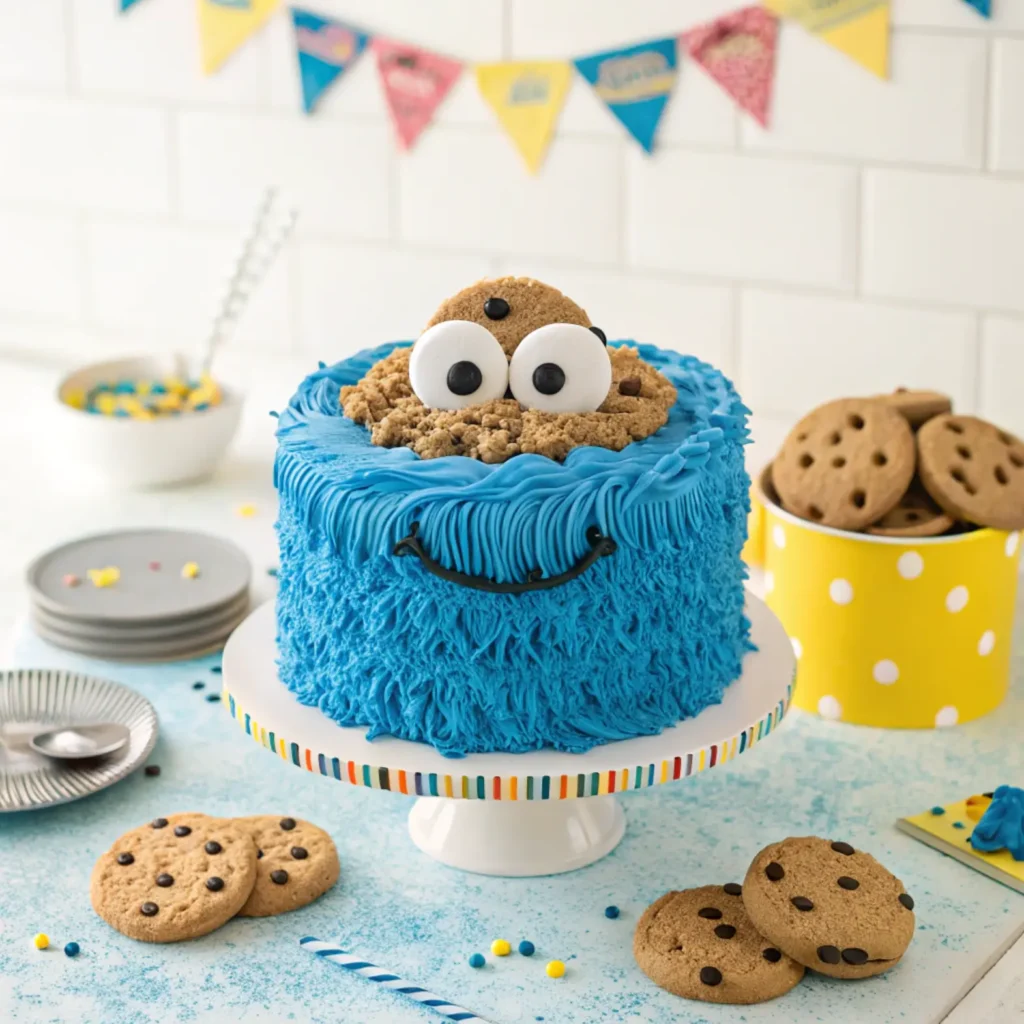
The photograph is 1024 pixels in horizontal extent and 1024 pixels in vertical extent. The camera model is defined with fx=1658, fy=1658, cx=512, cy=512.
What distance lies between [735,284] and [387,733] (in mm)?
1107

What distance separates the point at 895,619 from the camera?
178 centimetres

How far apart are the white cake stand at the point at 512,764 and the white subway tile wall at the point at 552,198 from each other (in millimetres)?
708

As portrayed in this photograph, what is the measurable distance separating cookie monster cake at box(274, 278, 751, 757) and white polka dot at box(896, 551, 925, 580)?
1.00 ft

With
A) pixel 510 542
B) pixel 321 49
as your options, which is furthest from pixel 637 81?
pixel 510 542

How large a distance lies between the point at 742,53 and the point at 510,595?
1107 mm

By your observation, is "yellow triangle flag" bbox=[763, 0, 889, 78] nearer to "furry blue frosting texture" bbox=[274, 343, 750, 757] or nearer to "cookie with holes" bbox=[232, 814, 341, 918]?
"furry blue frosting texture" bbox=[274, 343, 750, 757]

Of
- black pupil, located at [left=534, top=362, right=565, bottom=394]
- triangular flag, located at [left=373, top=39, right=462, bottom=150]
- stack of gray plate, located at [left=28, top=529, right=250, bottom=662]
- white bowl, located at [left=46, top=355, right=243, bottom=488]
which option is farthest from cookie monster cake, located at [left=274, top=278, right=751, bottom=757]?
triangular flag, located at [left=373, top=39, right=462, bottom=150]

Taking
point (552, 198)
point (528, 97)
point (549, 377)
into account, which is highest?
point (528, 97)

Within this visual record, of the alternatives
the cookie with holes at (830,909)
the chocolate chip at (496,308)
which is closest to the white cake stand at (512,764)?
the cookie with holes at (830,909)

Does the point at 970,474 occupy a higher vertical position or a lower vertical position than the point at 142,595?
higher

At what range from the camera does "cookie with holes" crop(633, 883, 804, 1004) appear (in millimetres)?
1353

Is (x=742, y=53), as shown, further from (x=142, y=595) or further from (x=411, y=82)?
(x=142, y=595)

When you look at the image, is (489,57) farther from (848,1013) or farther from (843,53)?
(848,1013)

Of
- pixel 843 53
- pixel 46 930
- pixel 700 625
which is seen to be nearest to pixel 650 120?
pixel 843 53
